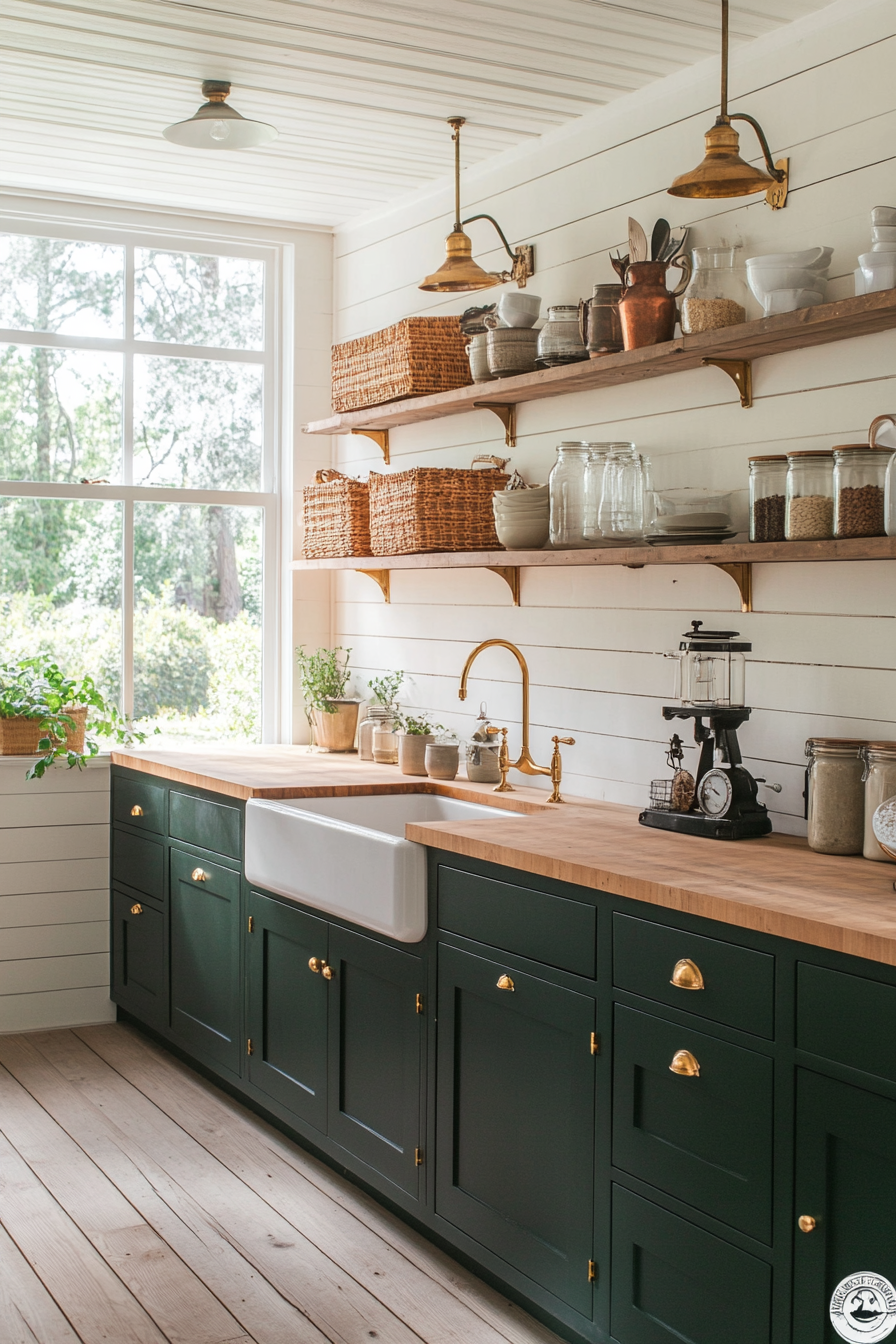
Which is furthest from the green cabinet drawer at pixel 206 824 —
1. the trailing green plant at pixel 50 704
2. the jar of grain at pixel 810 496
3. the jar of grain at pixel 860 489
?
the jar of grain at pixel 860 489

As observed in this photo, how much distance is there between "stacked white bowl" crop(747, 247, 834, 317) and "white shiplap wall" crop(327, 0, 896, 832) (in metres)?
0.09

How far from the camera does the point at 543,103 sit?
3447 millimetres

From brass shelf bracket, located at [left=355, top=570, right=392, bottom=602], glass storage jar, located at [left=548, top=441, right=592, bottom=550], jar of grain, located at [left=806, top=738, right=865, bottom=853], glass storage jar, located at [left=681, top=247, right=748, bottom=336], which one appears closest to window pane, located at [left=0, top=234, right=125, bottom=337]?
brass shelf bracket, located at [left=355, top=570, right=392, bottom=602]

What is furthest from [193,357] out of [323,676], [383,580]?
[323,676]

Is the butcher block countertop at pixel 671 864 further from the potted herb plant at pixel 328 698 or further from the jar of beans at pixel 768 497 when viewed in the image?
the potted herb plant at pixel 328 698

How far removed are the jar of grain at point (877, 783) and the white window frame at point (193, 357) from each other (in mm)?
2770

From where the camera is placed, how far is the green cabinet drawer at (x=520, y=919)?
7.73 feet

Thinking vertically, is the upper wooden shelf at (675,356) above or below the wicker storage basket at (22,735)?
above

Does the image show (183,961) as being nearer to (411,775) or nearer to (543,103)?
(411,775)

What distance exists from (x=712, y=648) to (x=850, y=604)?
11.4 inches

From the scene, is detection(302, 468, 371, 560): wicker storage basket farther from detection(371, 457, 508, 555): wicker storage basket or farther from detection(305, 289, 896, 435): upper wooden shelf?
detection(371, 457, 508, 555): wicker storage basket

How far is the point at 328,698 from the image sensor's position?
15.1ft

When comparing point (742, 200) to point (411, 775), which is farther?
point (411, 775)

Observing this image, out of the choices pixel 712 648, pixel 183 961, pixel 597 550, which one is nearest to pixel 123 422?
pixel 183 961
